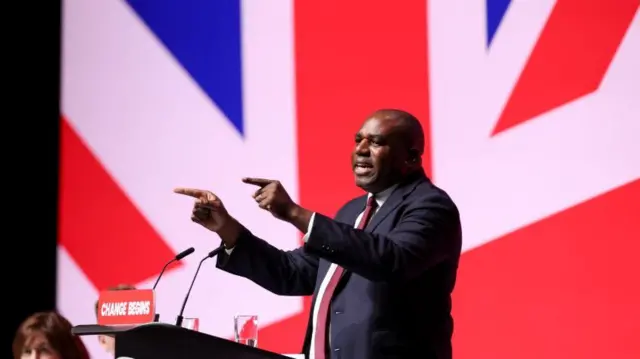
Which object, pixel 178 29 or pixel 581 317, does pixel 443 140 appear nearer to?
pixel 581 317

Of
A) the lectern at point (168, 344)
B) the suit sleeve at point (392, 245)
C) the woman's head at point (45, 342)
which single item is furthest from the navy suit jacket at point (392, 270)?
the woman's head at point (45, 342)

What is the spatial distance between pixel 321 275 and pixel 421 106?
4.48 ft

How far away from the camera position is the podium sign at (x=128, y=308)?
2.21 metres

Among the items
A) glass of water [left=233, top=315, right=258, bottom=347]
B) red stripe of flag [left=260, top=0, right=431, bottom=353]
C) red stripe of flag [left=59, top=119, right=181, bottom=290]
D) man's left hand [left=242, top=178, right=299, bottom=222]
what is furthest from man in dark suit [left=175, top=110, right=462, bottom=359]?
red stripe of flag [left=59, top=119, right=181, bottom=290]

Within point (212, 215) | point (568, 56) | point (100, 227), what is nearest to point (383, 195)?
point (212, 215)

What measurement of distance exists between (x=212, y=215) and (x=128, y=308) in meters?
0.48

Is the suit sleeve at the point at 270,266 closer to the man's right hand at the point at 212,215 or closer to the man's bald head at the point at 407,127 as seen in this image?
the man's right hand at the point at 212,215

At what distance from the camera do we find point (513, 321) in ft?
12.2

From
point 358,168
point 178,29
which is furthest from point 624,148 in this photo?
point 178,29

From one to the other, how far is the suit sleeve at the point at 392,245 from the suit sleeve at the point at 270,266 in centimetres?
40

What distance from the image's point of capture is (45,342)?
3.70 metres

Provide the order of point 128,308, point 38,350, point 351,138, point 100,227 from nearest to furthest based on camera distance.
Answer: point 128,308
point 38,350
point 351,138
point 100,227

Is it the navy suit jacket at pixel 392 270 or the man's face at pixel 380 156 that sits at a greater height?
the man's face at pixel 380 156

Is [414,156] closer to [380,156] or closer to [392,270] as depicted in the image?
[380,156]
